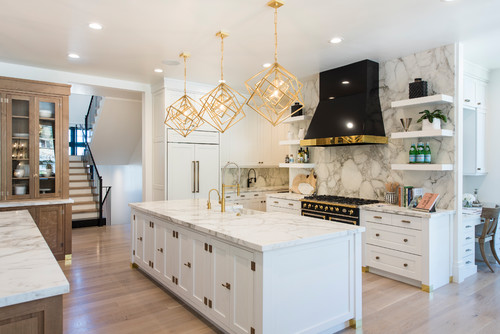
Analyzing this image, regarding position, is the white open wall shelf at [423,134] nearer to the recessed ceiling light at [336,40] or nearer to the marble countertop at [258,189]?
the recessed ceiling light at [336,40]

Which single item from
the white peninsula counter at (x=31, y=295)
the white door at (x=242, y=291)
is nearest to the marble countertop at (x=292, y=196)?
the white door at (x=242, y=291)

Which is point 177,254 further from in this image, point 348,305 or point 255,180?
point 255,180

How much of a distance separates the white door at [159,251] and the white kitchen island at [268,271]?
0.98ft

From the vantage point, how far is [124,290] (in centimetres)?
376

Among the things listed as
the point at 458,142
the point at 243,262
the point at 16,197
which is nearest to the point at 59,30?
the point at 16,197

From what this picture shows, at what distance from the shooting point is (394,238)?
13.3ft

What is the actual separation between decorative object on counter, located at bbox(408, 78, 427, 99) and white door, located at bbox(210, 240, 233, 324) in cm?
321

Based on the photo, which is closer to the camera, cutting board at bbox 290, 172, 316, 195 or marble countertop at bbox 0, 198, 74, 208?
marble countertop at bbox 0, 198, 74, 208

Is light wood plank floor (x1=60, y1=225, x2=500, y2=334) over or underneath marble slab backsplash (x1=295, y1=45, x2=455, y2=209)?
underneath

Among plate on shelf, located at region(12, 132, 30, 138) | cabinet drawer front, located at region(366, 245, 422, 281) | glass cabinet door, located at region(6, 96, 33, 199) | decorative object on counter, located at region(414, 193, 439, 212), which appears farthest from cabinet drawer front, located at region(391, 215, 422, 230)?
plate on shelf, located at region(12, 132, 30, 138)

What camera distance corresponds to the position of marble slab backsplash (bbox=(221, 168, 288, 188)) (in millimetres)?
Answer: 7199

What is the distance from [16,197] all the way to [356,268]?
15.0ft

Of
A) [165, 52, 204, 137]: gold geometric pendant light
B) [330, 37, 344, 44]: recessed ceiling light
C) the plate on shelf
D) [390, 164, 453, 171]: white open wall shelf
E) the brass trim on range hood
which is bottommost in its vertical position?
[390, 164, 453, 171]: white open wall shelf

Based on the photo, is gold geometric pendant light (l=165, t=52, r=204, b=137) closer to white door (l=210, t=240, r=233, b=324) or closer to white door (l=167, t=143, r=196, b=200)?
white door (l=167, t=143, r=196, b=200)
